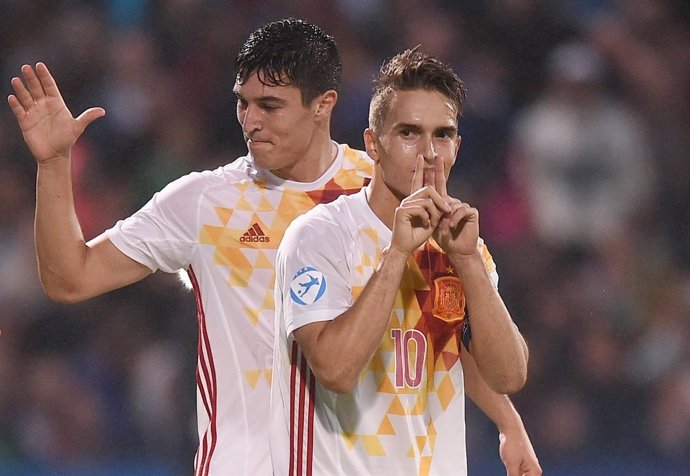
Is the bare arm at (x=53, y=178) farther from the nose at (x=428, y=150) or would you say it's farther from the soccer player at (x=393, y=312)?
the nose at (x=428, y=150)

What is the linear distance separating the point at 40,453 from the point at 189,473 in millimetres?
801

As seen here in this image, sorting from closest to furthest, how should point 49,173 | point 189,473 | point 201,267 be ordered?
point 49,173 → point 201,267 → point 189,473

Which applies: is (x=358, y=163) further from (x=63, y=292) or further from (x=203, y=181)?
(x=63, y=292)

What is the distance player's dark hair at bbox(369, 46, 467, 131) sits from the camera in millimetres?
2631

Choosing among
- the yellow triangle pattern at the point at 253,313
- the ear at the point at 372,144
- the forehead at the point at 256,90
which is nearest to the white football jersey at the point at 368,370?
the ear at the point at 372,144

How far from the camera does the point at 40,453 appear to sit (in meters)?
5.77

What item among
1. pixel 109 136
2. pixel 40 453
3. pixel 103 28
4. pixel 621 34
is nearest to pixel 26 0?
pixel 103 28

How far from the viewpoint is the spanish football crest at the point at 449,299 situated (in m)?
2.60

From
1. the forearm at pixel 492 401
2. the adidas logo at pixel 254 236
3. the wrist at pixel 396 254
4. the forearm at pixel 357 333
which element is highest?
the adidas logo at pixel 254 236

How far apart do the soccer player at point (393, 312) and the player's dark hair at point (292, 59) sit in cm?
61

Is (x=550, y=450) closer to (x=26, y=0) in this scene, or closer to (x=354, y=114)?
(x=354, y=114)

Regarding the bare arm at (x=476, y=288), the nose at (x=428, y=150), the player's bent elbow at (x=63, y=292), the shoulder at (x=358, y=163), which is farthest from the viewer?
the shoulder at (x=358, y=163)

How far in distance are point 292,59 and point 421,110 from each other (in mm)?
828

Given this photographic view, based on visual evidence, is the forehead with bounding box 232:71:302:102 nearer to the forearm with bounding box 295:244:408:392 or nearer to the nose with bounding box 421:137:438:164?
the nose with bounding box 421:137:438:164
